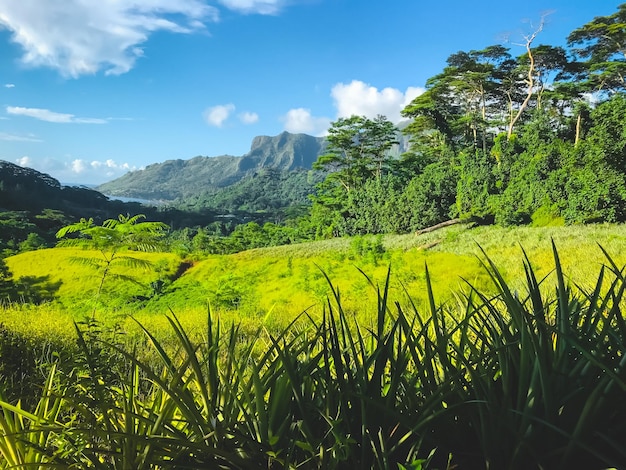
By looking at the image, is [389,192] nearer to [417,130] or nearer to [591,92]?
[417,130]

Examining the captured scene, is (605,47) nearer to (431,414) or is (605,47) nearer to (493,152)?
(493,152)

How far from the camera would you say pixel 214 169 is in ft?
404

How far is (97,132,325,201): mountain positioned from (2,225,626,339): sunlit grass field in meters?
94.3

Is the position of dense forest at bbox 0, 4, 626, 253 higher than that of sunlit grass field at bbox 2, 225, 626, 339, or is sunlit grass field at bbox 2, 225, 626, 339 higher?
dense forest at bbox 0, 4, 626, 253

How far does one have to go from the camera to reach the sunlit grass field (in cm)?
613

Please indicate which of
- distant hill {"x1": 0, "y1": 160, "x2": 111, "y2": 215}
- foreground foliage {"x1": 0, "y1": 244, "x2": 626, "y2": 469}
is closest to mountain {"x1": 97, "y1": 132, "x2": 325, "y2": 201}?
distant hill {"x1": 0, "y1": 160, "x2": 111, "y2": 215}

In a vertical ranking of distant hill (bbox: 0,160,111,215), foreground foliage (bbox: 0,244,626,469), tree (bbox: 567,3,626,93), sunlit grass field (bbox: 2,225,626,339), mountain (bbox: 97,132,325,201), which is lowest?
sunlit grass field (bbox: 2,225,626,339)

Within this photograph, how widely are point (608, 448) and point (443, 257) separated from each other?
859 cm

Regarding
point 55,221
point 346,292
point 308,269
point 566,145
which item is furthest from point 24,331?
point 55,221

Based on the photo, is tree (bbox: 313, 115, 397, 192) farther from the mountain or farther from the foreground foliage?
the mountain

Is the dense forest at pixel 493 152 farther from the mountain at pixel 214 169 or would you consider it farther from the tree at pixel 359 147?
the mountain at pixel 214 169

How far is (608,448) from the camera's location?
504 mm

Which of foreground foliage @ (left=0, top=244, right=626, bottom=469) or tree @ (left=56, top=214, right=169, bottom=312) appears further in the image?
tree @ (left=56, top=214, right=169, bottom=312)

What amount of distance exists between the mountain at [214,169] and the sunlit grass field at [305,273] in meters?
94.3
